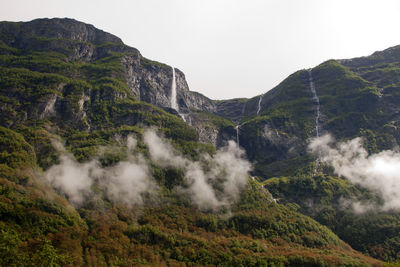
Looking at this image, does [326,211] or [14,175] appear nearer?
[14,175]

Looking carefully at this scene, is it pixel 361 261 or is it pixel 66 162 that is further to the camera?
pixel 66 162

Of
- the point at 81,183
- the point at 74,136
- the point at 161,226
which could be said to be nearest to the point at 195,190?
the point at 161,226

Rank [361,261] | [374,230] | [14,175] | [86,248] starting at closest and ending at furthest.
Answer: [86,248] → [14,175] → [361,261] → [374,230]

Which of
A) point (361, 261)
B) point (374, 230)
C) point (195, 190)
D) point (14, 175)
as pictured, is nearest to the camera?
point (14, 175)

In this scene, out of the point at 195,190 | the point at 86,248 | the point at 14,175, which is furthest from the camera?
the point at 195,190

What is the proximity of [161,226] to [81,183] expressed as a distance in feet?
163

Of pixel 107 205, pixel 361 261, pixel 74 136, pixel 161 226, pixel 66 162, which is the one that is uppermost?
pixel 74 136

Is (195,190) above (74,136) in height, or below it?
below

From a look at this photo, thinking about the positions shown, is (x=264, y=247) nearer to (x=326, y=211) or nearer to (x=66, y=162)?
(x=326, y=211)

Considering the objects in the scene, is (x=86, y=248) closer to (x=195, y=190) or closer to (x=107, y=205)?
(x=107, y=205)

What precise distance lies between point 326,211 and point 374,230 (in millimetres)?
31166

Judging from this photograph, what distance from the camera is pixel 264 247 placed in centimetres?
14512

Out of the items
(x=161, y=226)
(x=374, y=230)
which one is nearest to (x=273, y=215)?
(x=374, y=230)

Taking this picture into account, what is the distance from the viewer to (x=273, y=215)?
570ft
